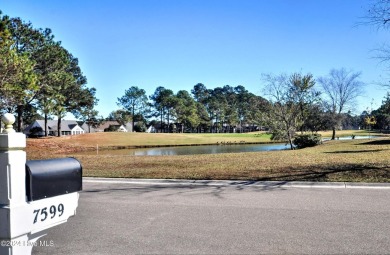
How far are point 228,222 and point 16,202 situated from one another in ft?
12.2

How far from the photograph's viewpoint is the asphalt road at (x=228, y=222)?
4.48 meters

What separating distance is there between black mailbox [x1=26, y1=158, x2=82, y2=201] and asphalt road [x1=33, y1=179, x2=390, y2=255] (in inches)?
69.2

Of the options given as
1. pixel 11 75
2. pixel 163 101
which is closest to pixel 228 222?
pixel 11 75

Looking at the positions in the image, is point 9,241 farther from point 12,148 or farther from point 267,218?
point 267,218

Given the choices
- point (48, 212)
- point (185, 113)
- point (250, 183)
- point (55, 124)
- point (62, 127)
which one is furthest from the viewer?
point (185, 113)

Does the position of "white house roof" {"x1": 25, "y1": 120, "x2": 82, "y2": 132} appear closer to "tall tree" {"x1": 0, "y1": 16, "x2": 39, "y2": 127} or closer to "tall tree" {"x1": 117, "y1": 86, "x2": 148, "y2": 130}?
"tall tree" {"x1": 117, "y1": 86, "x2": 148, "y2": 130}

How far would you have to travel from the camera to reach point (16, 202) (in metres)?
2.47

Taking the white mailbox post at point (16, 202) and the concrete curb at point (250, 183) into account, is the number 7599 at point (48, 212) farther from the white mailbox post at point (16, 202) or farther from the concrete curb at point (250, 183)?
the concrete curb at point (250, 183)

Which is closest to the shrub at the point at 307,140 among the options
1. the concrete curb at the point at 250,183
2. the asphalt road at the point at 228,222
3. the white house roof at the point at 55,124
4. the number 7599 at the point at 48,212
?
the concrete curb at the point at 250,183

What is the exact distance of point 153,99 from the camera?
10750 cm

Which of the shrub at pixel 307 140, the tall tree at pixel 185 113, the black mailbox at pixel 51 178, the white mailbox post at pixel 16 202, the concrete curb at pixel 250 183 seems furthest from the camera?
the tall tree at pixel 185 113

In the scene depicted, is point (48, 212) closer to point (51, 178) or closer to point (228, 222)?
point (51, 178)

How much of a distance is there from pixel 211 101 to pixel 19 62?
10430 cm

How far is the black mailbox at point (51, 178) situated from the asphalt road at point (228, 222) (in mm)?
1757
